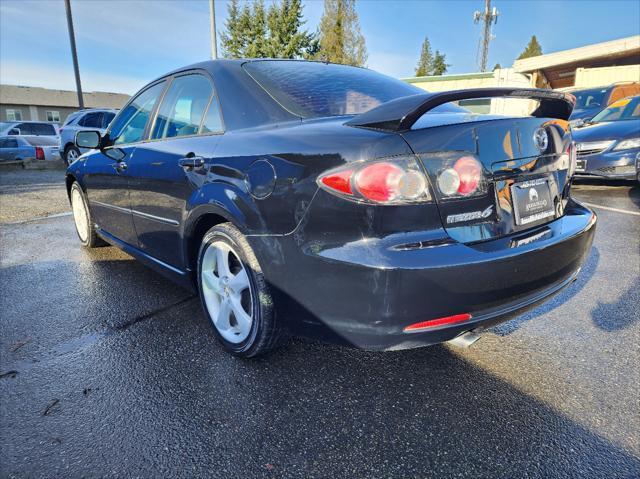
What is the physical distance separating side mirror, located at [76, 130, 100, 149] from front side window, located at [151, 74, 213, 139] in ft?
2.47

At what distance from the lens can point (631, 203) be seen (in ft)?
20.4

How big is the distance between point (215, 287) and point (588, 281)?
2.73 m

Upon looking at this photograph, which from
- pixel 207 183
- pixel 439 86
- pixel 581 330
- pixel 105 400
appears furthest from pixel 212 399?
pixel 439 86

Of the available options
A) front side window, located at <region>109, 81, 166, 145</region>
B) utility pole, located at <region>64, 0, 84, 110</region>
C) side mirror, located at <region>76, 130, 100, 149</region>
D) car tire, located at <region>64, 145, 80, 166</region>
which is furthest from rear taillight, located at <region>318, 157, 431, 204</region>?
utility pole, located at <region>64, 0, 84, 110</region>

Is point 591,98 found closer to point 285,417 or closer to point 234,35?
point 285,417

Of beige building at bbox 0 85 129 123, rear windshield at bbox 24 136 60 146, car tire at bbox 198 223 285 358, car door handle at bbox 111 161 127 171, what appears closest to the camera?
car tire at bbox 198 223 285 358

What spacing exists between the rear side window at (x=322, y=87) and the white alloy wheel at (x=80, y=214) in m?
2.64

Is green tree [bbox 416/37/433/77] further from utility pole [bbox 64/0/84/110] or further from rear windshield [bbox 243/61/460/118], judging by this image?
rear windshield [bbox 243/61/460/118]

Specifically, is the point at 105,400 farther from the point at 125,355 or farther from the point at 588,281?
the point at 588,281

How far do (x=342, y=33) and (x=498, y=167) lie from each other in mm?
31261

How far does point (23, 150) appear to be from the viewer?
13.6 metres

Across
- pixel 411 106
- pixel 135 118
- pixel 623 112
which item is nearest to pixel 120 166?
pixel 135 118

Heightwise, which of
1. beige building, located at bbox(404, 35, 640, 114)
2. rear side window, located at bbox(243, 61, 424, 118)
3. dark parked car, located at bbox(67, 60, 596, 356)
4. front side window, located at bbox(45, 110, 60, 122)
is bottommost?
dark parked car, located at bbox(67, 60, 596, 356)

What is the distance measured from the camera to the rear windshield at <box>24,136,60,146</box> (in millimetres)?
14602
